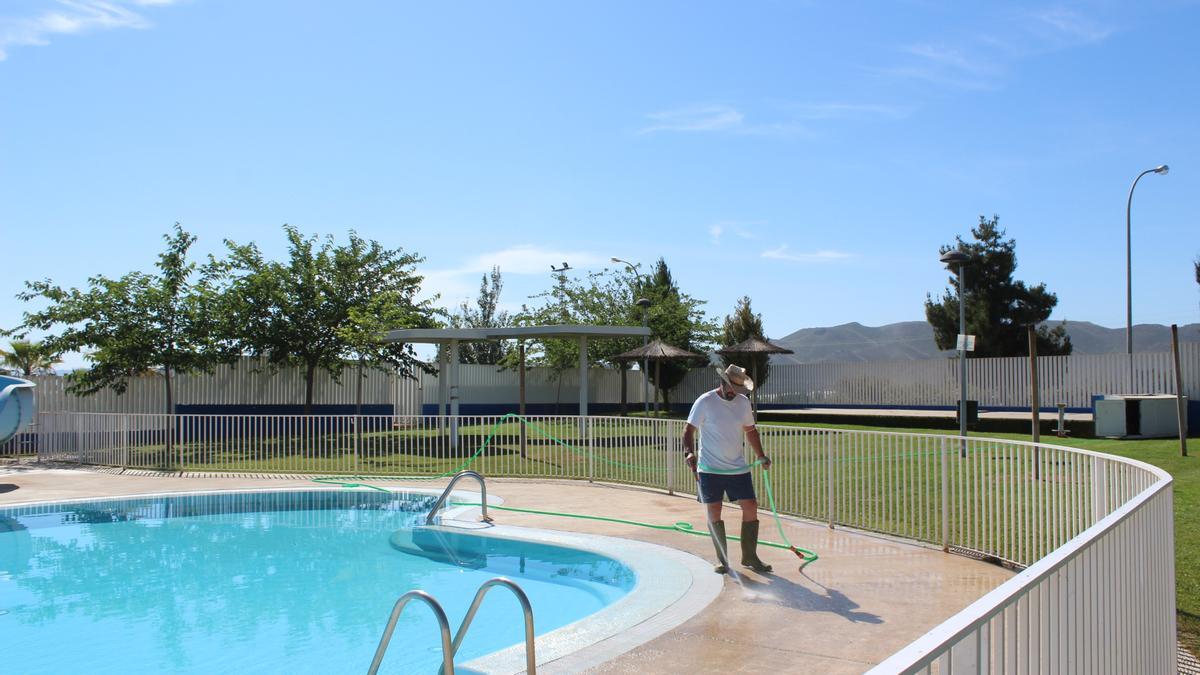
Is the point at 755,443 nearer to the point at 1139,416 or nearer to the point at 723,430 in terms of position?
the point at 723,430

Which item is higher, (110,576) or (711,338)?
(711,338)

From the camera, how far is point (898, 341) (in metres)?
79.2

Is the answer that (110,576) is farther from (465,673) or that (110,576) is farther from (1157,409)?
(1157,409)

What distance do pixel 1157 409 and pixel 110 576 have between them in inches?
865

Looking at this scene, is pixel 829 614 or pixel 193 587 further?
pixel 193 587

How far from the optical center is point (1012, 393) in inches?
1139

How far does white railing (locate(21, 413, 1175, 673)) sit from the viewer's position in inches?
108

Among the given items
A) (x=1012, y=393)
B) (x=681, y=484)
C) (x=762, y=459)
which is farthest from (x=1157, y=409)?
(x=762, y=459)

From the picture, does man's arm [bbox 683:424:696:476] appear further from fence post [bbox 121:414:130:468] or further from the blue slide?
the blue slide

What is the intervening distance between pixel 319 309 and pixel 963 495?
74.9 ft

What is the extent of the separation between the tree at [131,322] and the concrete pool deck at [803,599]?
56.1 feet

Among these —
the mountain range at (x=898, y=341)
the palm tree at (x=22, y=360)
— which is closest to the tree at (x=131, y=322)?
the palm tree at (x=22, y=360)

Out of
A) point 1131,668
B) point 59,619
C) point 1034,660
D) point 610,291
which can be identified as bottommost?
point 59,619

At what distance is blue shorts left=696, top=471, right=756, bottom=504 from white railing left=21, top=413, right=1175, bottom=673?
1.80m
